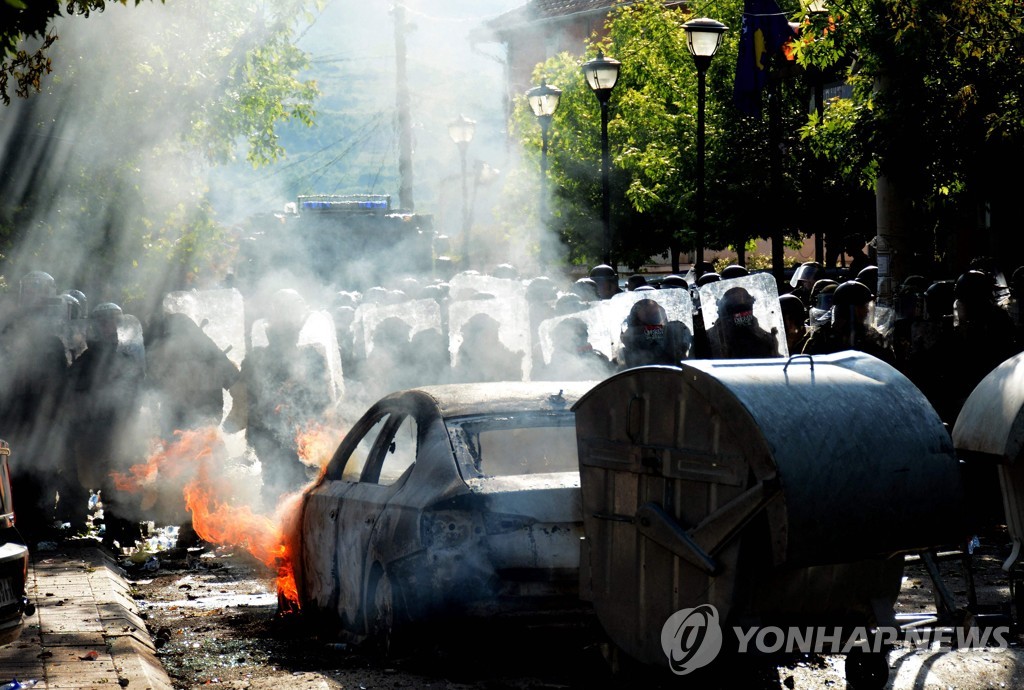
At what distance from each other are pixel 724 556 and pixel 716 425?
0.50 meters

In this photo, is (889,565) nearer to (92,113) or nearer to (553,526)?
(553,526)

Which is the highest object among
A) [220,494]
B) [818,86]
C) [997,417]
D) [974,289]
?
[818,86]

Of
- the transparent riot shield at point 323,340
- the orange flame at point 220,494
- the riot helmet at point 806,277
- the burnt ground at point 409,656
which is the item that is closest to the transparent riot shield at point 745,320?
the burnt ground at point 409,656

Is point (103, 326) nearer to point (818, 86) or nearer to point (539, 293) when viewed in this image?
point (539, 293)

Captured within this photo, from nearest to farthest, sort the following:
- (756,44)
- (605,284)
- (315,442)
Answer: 1. (315,442)
2. (605,284)
3. (756,44)

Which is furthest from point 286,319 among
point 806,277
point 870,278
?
point 806,277

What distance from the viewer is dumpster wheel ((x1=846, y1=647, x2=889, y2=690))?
18.5ft

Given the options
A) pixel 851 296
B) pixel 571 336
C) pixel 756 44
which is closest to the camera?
pixel 851 296

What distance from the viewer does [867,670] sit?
224 inches

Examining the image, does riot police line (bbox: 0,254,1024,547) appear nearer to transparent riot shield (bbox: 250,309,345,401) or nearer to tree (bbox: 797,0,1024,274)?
transparent riot shield (bbox: 250,309,345,401)

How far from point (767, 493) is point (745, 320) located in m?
5.52

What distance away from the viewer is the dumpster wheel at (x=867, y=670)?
5.65 meters

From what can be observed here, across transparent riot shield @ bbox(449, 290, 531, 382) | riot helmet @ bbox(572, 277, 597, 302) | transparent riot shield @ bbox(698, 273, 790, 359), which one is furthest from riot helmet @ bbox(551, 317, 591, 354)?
riot helmet @ bbox(572, 277, 597, 302)

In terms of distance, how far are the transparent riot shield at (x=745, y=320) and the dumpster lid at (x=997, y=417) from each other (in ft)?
10.4
